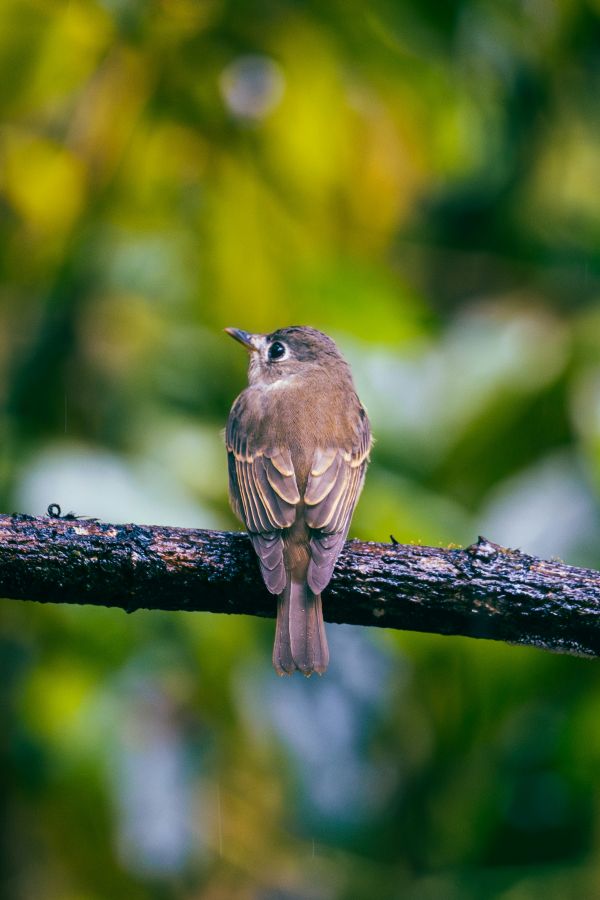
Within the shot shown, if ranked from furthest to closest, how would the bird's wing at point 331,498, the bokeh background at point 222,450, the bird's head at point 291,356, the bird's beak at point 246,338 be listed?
the bird's head at point 291,356 < the bird's beak at point 246,338 < the bokeh background at point 222,450 < the bird's wing at point 331,498

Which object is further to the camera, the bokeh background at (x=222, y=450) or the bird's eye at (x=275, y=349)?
the bird's eye at (x=275, y=349)

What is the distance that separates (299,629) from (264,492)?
0.61 metres

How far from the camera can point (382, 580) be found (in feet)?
10.2

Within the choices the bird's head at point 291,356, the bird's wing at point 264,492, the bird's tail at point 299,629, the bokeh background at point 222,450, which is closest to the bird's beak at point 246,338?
the bird's head at point 291,356

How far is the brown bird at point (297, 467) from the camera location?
3375 millimetres

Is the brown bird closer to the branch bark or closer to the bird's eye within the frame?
the bird's eye

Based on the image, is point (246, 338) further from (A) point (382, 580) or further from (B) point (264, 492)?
(A) point (382, 580)

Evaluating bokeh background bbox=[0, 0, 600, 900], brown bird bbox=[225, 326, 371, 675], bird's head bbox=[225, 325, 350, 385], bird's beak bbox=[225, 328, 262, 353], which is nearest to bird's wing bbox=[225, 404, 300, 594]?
brown bird bbox=[225, 326, 371, 675]

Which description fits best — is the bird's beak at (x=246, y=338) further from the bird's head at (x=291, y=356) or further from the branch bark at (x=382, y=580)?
the branch bark at (x=382, y=580)

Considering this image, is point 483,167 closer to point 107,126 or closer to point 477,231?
point 477,231

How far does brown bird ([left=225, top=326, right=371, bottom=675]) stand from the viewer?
11.1ft

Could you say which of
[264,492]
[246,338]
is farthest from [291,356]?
[264,492]

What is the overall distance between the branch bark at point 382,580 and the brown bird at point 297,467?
26cm

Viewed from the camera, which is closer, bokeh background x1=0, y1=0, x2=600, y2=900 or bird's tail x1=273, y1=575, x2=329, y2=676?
bird's tail x1=273, y1=575, x2=329, y2=676
